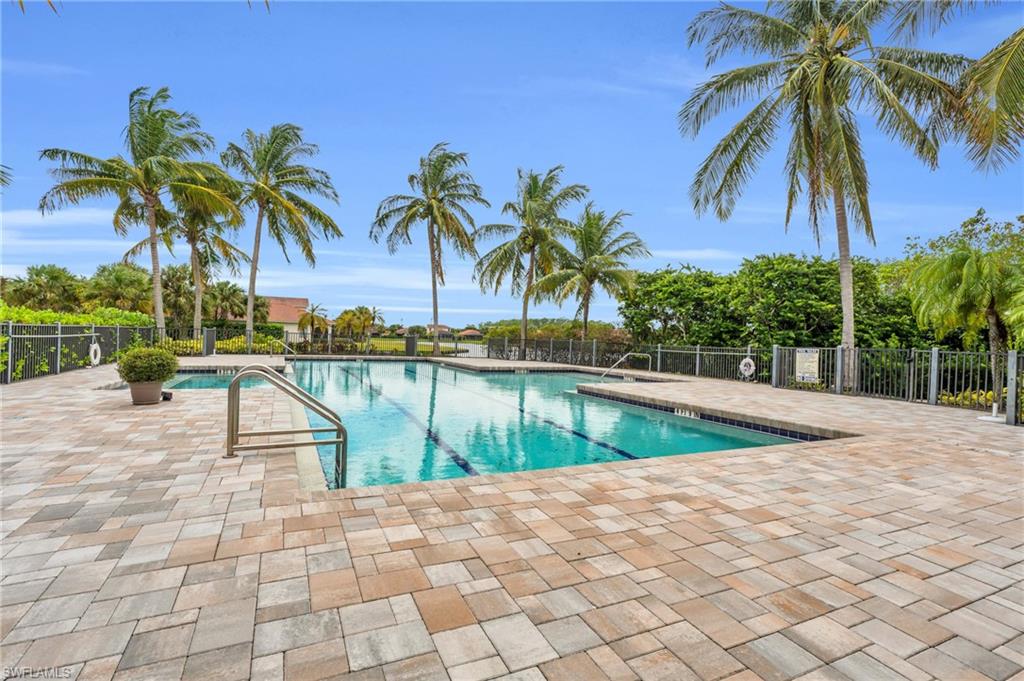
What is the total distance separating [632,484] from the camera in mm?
3941

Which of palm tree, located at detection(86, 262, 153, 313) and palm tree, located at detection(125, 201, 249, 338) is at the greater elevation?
palm tree, located at detection(125, 201, 249, 338)

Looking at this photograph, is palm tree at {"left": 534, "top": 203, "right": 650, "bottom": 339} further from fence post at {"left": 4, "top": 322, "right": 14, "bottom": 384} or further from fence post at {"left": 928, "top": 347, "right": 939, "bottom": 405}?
fence post at {"left": 4, "top": 322, "right": 14, "bottom": 384}

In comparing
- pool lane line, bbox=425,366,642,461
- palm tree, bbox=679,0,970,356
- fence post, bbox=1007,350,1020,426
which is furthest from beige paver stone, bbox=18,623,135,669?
palm tree, bbox=679,0,970,356

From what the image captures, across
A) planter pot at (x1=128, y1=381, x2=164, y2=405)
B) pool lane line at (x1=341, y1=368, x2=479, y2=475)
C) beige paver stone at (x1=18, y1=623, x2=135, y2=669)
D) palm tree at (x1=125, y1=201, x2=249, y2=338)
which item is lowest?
pool lane line at (x1=341, y1=368, x2=479, y2=475)

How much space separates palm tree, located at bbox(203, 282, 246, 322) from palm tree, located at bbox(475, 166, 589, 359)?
63.6ft

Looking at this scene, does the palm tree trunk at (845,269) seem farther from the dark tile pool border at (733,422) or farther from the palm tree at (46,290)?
the palm tree at (46,290)

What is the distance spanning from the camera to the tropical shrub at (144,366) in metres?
6.94

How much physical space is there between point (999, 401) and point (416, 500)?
954 cm

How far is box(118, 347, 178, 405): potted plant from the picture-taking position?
6.95 m

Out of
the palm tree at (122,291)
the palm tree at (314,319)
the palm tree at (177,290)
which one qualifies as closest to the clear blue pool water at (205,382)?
the palm tree at (177,290)

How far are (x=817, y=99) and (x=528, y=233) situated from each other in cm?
1257

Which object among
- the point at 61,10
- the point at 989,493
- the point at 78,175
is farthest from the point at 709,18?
the point at 78,175

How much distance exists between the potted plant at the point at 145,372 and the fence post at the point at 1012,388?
12158 millimetres

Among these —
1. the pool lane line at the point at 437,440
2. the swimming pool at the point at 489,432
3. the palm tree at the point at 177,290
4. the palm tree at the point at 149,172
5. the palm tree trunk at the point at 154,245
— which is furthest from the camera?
the palm tree at the point at 177,290
